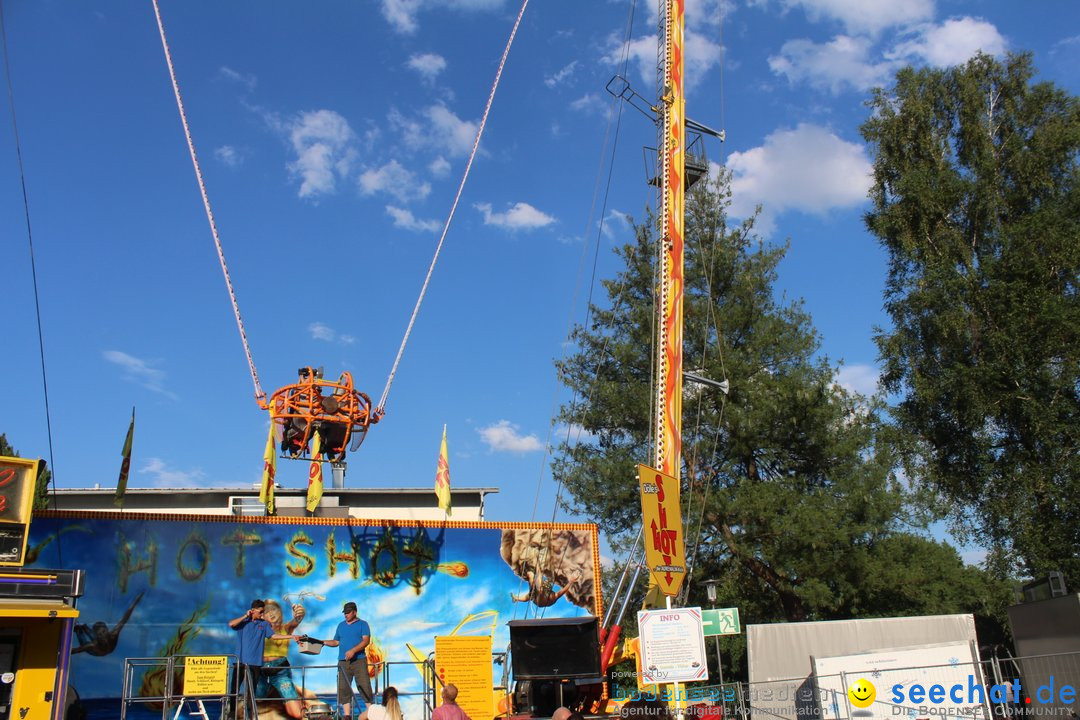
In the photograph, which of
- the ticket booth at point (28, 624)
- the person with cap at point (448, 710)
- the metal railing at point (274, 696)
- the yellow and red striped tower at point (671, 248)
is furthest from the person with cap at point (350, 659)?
the yellow and red striped tower at point (671, 248)

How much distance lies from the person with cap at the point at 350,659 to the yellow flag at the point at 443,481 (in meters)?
7.10

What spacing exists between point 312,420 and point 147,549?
390 cm

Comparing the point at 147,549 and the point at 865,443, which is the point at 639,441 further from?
the point at 147,549

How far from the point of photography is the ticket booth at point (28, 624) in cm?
938

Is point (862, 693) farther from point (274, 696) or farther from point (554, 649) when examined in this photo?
point (274, 696)

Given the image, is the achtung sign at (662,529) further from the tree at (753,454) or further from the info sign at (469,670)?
the tree at (753,454)

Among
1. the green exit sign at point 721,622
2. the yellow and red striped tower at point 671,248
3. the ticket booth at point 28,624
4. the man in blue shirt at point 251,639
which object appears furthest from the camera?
the green exit sign at point 721,622

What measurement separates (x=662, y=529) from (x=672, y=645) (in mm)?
2167

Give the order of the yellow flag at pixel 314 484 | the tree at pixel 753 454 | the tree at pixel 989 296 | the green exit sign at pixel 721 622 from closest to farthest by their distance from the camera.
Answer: the green exit sign at pixel 721 622, the yellow flag at pixel 314 484, the tree at pixel 989 296, the tree at pixel 753 454

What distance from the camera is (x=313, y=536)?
17.8 metres

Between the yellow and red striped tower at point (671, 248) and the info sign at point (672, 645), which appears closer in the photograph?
the info sign at point (672, 645)

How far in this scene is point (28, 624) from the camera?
9.60 meters

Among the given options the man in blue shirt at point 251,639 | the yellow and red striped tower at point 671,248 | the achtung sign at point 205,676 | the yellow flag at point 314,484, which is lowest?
the achtung sign at point 205,676

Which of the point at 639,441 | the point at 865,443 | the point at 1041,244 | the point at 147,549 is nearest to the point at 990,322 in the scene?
the point at 1041,244
